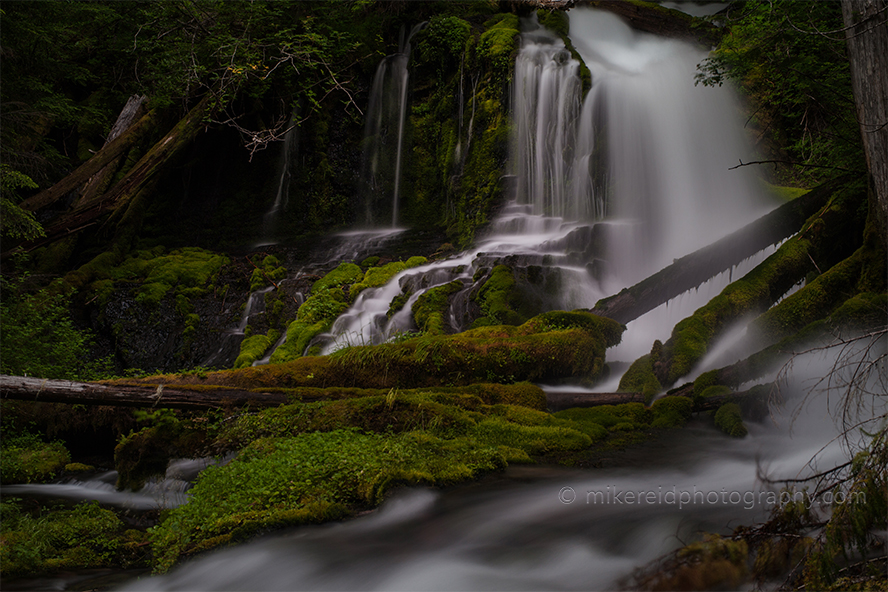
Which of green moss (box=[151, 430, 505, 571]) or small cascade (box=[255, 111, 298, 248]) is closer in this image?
green moss (box=[151, 430, 505, 571])

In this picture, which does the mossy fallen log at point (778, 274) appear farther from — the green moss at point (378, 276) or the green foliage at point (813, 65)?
the green moss at point (378, 276)

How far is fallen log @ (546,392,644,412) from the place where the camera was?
6215 millimetres

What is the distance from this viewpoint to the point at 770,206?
1264 centimetres

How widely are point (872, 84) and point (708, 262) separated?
3.24 meters

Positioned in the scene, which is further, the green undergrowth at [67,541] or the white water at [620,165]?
the white water at [620,165]

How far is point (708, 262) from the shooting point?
308 inches

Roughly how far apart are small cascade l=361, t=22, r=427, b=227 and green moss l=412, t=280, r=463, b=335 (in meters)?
8.39

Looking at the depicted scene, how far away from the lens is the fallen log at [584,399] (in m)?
6.21

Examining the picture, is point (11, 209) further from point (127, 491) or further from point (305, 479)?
point (305, 479)

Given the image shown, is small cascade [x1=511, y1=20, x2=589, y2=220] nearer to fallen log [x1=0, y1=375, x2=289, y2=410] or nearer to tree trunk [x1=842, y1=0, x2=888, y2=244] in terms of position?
tree trunk [x1=842, y1=0, x2=888, y2=244]

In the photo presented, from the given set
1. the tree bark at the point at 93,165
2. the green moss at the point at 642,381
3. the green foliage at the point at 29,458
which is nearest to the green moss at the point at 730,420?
the green moss at the point at 642,381

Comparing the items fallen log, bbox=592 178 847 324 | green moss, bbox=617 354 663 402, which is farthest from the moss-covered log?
fallen log, bbox=592 178 847 324

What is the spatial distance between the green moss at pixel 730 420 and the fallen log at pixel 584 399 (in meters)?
0.95

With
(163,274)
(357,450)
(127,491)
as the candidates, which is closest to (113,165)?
(163,274)
